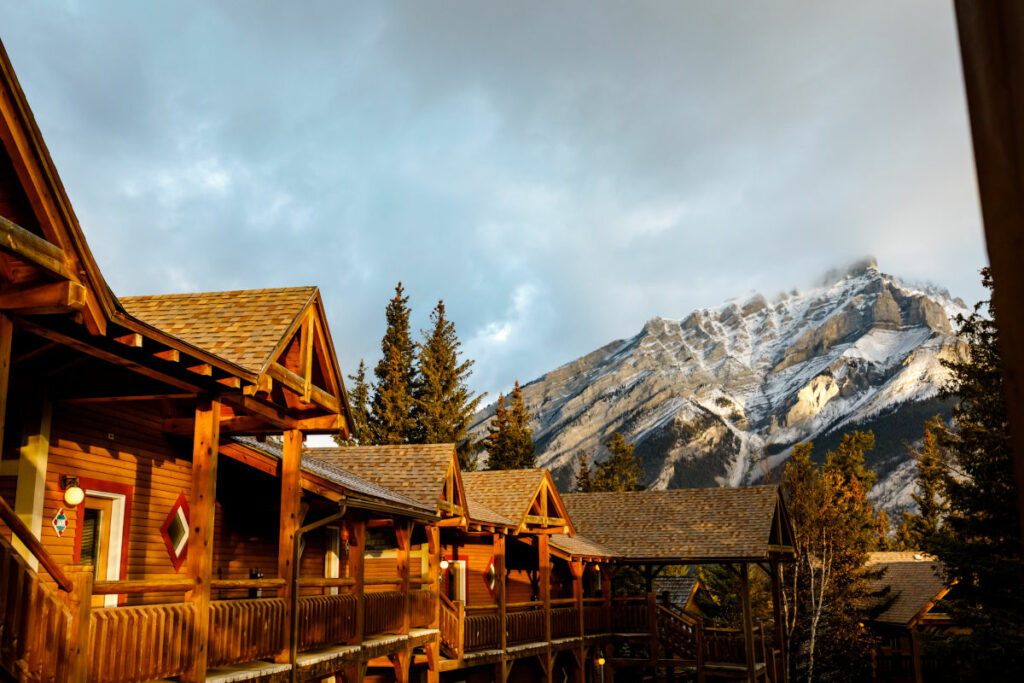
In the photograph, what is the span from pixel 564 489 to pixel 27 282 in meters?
177

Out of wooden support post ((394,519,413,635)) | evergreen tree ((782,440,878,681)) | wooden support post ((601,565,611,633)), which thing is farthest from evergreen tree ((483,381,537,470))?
wooden support post ((394,519,413,635))

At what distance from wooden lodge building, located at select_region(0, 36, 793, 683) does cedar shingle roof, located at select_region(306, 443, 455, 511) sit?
7 centimetres

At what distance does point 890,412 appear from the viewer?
172 metres

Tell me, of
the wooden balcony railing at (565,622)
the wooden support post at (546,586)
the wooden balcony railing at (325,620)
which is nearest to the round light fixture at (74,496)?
the wooden balcony railing at (325,620)

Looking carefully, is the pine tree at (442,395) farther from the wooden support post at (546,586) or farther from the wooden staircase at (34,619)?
the wooden staircase at (34,619)

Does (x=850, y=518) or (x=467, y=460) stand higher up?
(x=467, y=460)

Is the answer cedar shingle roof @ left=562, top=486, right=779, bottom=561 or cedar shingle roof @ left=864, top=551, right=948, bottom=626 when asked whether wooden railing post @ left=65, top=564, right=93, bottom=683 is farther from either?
cedar shingle roof @ left=864, top=551, right=948, bottom=626

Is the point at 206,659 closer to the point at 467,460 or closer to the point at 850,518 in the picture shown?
the point at 850,518

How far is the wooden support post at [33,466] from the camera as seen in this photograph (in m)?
10.4

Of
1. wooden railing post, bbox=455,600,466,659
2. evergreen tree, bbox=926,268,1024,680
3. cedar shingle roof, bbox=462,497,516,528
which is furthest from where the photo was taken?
cedar shingle roof, bbox=462,497,516,528

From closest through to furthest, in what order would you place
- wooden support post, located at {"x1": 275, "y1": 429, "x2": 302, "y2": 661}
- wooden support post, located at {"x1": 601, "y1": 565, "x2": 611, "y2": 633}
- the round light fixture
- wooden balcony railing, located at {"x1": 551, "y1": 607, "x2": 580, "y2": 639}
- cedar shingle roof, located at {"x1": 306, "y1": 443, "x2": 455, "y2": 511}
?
the round light fixture → wooden support post, located at {"x1": 275, "y1": 429, "x2": 302, "y2": 661} → cedar shingle roof, located at {"x1": 306, "y1": 443, "x2": 455, "y2": 511} → wooden balcony railing, located at {"x1": 551, "y1": 607, "x2": 580, "y2": 639} → wooden support post, located at {"x1": 601, "y1": 565, "x2": 611, "y2": 633}

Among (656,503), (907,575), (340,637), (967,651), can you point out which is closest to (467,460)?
(656,503)

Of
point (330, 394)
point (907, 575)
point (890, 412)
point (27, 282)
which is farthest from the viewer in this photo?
point (890, 412)

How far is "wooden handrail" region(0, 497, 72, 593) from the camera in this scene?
270 inches
